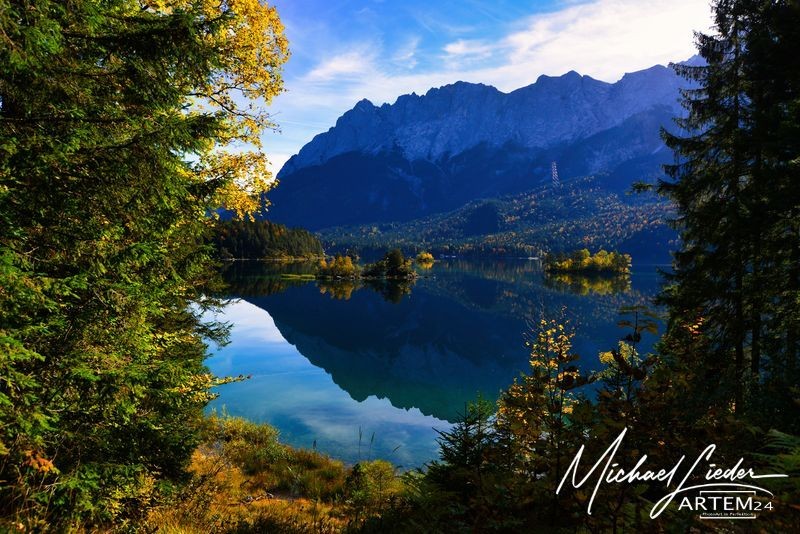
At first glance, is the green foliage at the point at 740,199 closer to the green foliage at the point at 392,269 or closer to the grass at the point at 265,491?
the grass at the point at 265,491

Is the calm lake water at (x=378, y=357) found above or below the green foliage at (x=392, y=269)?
below

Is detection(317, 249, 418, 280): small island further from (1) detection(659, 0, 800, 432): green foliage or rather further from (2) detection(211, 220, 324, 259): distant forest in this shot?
(1) detection(659, 0, 800, 432): green foliage

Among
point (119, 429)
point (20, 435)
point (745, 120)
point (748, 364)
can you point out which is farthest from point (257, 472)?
point (745, 120)

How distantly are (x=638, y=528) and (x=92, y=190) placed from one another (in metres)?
6.74

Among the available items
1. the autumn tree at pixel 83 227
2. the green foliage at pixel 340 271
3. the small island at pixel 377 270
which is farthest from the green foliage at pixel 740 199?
the green foliage at pixel 340 271

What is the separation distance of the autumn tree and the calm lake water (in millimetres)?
3567

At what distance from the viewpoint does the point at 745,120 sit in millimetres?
12469

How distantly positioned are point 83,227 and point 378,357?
4395 centimetres

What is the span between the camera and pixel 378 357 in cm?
4744

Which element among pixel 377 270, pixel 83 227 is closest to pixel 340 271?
pixel 377 270

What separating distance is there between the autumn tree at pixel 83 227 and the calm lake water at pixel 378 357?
11.7 feet

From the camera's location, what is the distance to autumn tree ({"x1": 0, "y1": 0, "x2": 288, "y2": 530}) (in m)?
4.23

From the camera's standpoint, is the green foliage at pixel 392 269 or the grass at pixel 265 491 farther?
the green foliage at pixel 392 269

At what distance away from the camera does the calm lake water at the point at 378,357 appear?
1000 inches
